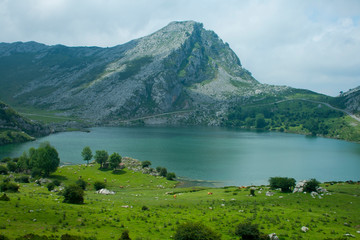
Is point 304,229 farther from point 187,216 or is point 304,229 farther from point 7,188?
point 7,188

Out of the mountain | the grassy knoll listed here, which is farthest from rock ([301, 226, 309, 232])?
the mountain

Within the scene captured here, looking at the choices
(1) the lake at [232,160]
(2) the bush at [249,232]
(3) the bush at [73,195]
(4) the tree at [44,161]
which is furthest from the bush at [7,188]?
(1) the lake at [232,160]

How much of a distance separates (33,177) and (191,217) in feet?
185

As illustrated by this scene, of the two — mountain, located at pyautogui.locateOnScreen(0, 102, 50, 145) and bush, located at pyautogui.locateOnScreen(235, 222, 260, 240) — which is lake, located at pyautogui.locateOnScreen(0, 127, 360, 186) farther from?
bush, located at pyautogui.locateOnScreen(235, 222, 260, 240)

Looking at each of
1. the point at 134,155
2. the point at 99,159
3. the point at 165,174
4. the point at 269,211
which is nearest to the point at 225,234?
the point at 269,211

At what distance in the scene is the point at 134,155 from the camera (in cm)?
12900

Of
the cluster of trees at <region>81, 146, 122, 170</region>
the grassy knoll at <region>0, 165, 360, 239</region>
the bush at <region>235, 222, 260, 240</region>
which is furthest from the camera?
the cluster of trees at <region>81, 146, 122, 170</region>

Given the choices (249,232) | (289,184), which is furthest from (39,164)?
(249,232)

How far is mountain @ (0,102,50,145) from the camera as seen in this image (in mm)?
159750

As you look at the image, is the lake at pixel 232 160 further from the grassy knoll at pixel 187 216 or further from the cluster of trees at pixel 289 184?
the grassy knoll at pixel 187 216

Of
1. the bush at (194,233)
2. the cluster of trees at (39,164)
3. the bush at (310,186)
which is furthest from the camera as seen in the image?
the cluster of trees at (39,164)

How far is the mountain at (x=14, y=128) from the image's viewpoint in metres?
160

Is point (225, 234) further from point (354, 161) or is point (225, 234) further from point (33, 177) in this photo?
point (354, 161)

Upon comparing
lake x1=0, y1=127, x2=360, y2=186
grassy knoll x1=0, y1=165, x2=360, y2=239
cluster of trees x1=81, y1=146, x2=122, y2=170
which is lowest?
lake x1=0, y1=127, x2=360, y2=186
